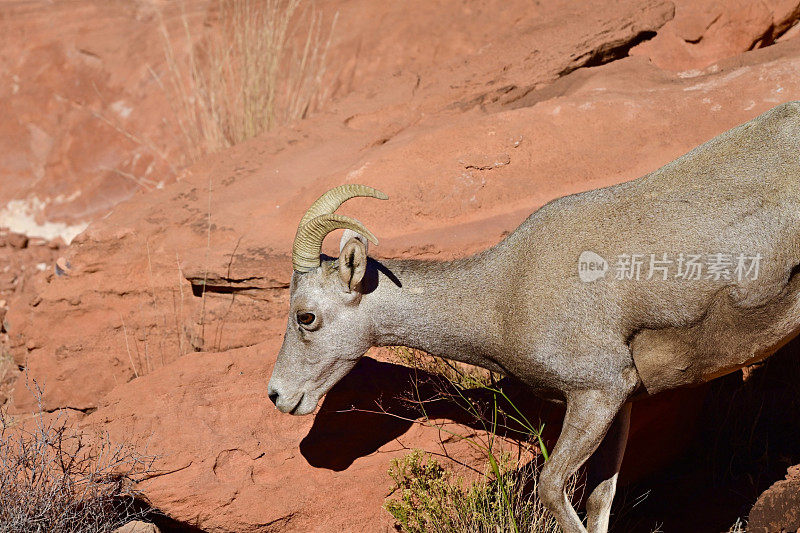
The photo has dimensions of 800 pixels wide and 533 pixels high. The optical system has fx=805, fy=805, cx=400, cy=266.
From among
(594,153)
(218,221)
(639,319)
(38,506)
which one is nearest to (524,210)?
(594,153)

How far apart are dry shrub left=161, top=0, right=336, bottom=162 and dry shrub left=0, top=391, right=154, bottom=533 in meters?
5.02

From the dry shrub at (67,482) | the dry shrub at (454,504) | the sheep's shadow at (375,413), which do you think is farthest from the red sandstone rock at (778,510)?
the dry shrub at (67,482)

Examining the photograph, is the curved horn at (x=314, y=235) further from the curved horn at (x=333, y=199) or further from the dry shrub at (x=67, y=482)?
the dry shrub at (x=67, y=482)

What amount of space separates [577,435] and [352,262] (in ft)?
4.95

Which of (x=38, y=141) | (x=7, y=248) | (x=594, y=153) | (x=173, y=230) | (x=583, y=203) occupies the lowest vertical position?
(x=7, y=248)

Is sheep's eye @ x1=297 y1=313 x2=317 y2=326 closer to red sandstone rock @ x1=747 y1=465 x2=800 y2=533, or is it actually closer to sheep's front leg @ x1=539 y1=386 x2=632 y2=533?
sheep's front leg @ x1=539 y1=386 x2=632 y2=533

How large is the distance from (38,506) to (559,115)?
4.81 m

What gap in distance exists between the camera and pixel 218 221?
6.80 metres

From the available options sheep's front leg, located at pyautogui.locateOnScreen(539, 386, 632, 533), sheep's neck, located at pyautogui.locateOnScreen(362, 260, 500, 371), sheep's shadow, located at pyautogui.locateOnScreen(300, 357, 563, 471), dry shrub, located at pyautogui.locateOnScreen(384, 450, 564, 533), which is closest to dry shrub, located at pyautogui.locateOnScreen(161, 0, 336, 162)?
sheep's shadow, located at pyautogui.locateOnScreen(300, 357, 563, 471)

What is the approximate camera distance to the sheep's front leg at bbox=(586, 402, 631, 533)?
479cm

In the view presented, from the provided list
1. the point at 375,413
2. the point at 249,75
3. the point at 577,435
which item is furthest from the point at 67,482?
the point at 249,75

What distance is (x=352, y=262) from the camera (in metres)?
4.40

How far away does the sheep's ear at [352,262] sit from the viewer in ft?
14.1

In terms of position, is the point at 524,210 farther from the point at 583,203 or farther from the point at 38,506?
the point at 38,506
